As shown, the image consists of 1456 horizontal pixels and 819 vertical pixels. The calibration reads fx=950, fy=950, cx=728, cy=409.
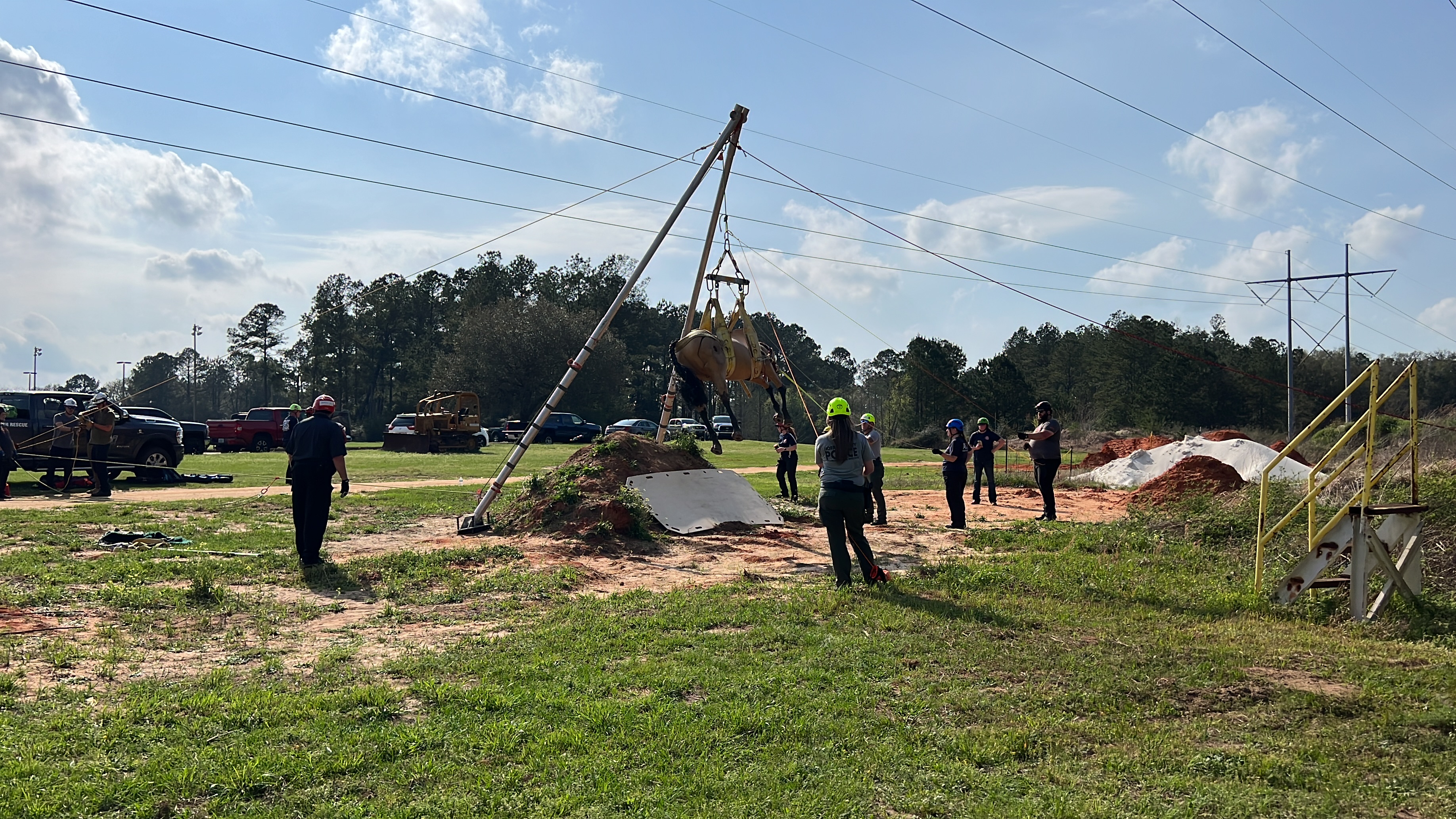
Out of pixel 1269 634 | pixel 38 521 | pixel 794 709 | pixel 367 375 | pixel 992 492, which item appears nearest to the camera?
pixel 794 709

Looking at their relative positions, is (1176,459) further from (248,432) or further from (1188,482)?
(248,432)

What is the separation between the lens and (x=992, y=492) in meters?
20.6

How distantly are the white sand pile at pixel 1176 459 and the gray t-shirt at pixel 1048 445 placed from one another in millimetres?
9797

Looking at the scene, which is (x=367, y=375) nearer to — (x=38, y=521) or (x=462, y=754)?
(x=38, y=521)

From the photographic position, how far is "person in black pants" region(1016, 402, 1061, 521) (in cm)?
1586

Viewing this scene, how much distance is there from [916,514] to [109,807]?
15499 mm

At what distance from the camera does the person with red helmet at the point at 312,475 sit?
11062 mm

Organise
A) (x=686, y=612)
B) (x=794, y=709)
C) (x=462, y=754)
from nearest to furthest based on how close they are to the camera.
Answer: (x=462, y=754)
(x=794, y=709)
(x=686, y=612)

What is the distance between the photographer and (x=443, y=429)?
44.8m

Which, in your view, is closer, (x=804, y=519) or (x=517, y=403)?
(x=804, y=519)

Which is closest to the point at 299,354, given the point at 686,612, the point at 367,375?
the point at 367,375

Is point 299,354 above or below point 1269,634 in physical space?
above

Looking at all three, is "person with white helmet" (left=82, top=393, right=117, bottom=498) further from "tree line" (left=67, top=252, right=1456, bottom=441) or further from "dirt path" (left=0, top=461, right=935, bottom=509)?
"tree line" (left=67, top=252, right=1456, bottom=441)

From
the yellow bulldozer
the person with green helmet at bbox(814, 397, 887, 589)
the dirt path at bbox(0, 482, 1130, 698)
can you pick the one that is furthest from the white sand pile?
the yellow bulldozer
